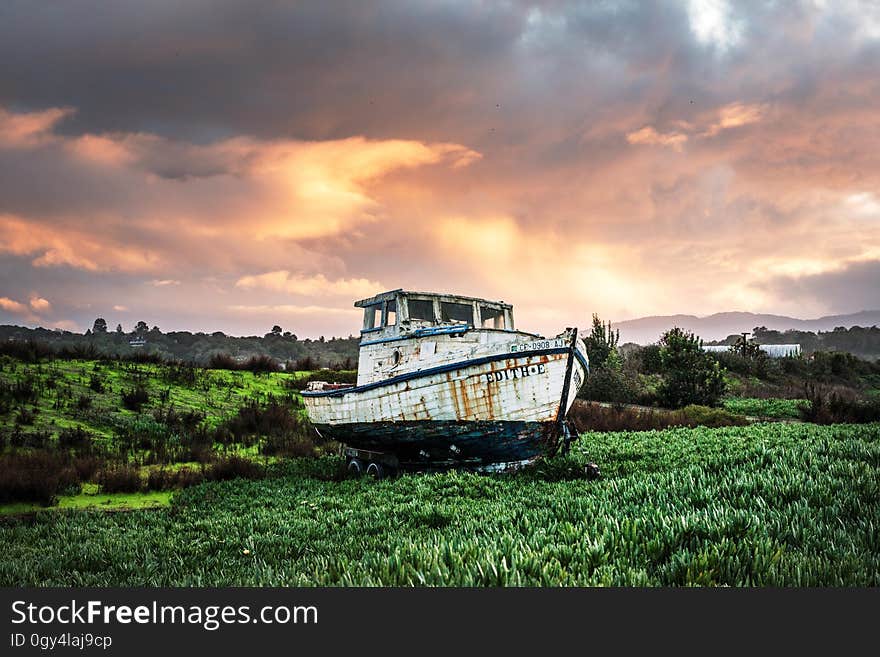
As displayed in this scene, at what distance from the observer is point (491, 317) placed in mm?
14727

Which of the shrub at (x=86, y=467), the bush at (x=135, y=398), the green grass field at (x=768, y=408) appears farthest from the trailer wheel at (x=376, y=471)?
the green grass field at (x=768, y=408)

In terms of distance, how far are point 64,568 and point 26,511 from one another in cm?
496

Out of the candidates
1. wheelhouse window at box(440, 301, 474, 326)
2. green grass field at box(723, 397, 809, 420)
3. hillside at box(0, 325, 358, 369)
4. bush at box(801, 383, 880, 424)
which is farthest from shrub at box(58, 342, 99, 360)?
hillside at box(0, 325, 358, 369)

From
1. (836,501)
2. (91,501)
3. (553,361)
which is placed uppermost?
(553,361)

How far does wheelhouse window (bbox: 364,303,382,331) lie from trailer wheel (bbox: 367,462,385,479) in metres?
3.57

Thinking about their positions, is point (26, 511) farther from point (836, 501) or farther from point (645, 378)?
point (645, 378)

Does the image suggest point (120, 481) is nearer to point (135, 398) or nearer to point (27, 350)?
point (135, 398)

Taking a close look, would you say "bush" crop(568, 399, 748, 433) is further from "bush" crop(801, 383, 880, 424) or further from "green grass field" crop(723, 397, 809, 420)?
"green grass field" crop(723, 397, 809, 420)

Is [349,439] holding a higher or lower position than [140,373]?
lower

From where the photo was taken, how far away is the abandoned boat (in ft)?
36.7

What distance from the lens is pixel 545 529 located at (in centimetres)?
544

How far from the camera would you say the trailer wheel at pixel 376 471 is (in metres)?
12.6

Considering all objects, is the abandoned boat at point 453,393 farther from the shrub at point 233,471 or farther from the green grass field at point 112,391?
the green grass field at point 112,391

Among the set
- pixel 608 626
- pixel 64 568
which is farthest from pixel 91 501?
Result: pixel 608 626
